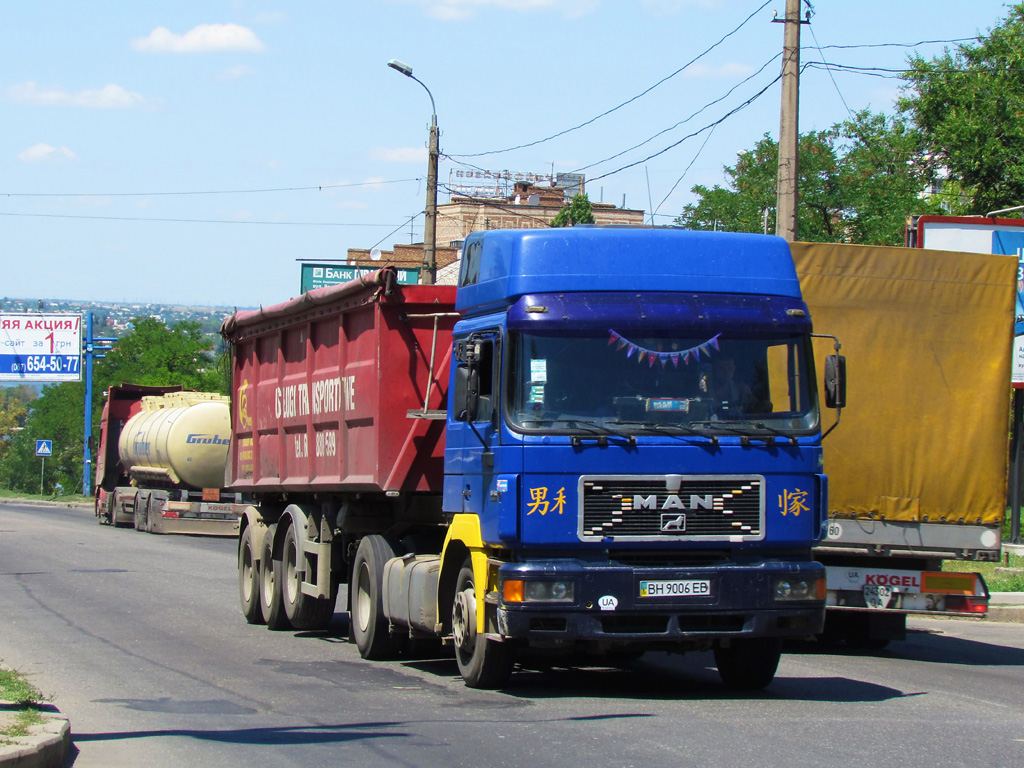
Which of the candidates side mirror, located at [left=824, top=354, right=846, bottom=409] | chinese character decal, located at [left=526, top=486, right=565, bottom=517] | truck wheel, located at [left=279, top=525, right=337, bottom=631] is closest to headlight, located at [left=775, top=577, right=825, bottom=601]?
side mirror, located at [left=824, top=354, right=846, bottom=409]

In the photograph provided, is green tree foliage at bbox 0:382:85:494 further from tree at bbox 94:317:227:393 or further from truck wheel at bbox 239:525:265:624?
truck wheel at bbox 239:525:265:624

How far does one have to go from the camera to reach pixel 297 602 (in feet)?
45.6

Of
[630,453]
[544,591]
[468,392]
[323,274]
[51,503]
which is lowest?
[51,503]

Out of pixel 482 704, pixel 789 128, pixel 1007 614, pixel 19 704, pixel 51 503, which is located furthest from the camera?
pixel 51 503

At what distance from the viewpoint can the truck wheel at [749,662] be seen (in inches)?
386

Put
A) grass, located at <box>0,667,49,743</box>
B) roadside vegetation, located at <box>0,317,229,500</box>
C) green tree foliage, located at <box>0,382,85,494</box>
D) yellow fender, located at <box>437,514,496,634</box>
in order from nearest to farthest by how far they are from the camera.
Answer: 1. grass, located at <box>0,667,49,743</box>
2. yellow fender, located at <box>437,514,496,634</box>
3. roadside vegetation, located at <box>0,317,229,500</box>
4. green tree foliage, located at <box>0,382,85,494</box>

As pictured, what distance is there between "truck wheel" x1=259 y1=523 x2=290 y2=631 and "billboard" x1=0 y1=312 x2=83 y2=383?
4209cm

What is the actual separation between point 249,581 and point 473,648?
252 inches

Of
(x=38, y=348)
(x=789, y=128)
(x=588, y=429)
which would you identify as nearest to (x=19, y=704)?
(x=588, y=429)

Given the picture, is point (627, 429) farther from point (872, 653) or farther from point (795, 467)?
point (872, 653)

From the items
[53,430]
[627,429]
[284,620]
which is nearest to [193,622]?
[284,620]

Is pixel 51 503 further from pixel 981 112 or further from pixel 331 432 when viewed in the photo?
pixel 331 432

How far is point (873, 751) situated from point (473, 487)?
3334mm

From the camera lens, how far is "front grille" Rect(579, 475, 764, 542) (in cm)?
878
